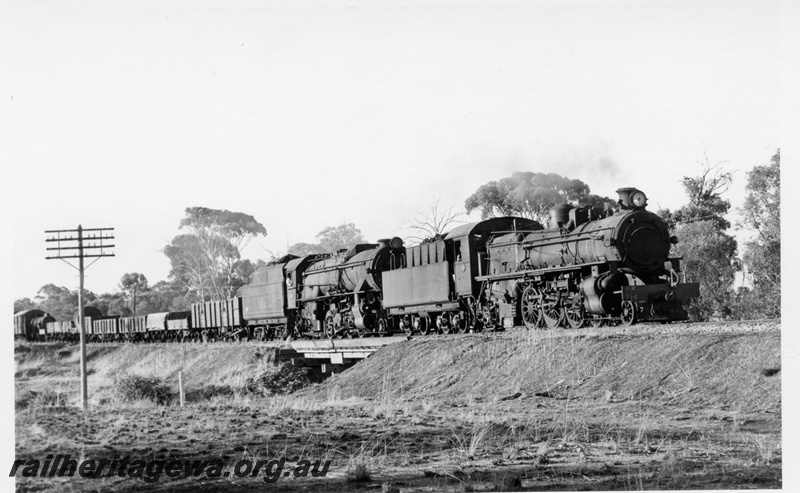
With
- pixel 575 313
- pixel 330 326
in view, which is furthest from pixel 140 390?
pixel 575 313

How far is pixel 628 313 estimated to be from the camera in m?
22.3

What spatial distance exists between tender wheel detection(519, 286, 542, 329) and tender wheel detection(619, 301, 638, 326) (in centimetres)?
299

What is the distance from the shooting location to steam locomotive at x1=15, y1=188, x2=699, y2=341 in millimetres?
22531

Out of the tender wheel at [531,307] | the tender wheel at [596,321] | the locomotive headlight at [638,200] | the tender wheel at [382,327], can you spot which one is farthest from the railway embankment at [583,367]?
the tender wheel at [382,327]

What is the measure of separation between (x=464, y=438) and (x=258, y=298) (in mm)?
31417

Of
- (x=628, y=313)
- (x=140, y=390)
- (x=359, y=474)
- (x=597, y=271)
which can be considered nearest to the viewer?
(x=359, y=474)

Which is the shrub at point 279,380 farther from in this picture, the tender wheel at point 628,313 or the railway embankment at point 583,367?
the tender wheel at point 628,313

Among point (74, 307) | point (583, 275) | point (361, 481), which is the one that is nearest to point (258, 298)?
point (583, 275)

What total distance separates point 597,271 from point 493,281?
4.77 meters

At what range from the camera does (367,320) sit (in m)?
34.8

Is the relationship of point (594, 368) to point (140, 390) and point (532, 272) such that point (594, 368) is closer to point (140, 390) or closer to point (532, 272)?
point (532, 272)

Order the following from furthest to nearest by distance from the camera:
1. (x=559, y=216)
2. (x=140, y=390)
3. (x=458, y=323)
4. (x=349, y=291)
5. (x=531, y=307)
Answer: (x=349, y=291) < (x=458, y=323) < (x=140, y=390) < (x=531, y=307) < (x=559, y=216)

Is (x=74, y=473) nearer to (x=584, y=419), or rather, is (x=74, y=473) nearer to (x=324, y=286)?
(x=584, y=419)

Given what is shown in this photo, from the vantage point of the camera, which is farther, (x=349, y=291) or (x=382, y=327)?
(x=349, y=291)
